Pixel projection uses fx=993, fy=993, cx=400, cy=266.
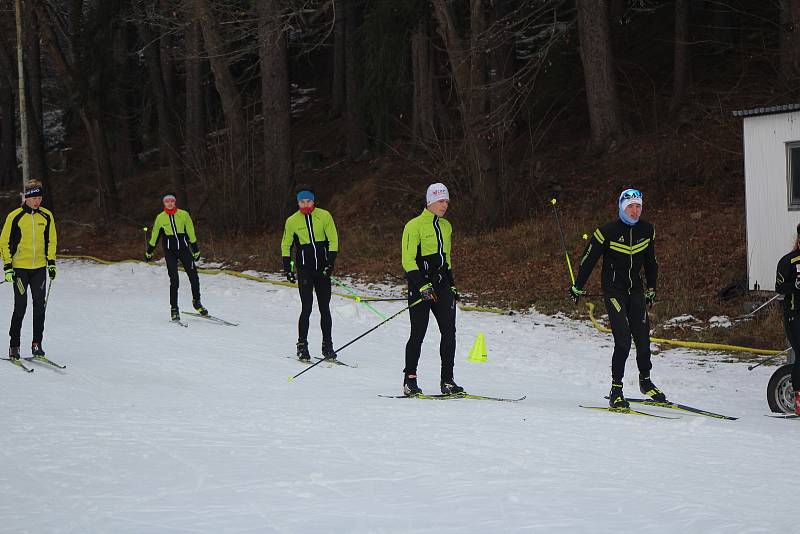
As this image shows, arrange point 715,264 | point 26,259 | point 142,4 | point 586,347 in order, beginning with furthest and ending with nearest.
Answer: point 142,4 < point 715,264 < point 586,347 < point 26,259

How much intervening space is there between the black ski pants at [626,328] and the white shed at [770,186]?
21.4 feet

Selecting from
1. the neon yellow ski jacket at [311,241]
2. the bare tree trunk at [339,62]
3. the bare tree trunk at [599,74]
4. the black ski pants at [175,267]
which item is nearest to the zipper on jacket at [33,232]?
the neon yellow ski jacket at [311,241]

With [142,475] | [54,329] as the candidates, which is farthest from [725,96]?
[142,475]

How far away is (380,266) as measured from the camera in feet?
71.2

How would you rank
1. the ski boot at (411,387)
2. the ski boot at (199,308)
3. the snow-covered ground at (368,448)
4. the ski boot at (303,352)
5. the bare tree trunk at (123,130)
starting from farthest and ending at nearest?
the bare tree trunk at (123,130) → the ski boot at (199,308) → the ski boot at (303,352) → the ski boot at (411,387) → the snow-covered ground at (368,448)

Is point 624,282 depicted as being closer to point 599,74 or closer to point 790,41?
point 790,41

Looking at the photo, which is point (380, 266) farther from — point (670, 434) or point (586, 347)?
point (670, 434)

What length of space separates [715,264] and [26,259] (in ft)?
37.0

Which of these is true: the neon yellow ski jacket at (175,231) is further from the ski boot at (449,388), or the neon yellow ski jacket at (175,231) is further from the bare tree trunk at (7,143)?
the bare tree trunk at (7,143)

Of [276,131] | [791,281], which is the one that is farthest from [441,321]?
[276,131]

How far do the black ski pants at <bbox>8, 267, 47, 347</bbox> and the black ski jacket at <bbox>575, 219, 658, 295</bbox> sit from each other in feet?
20.5

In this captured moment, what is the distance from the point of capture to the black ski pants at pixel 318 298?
12.3 metres

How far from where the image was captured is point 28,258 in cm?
1142

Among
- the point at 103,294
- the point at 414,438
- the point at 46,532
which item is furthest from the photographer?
the point at 103,294
